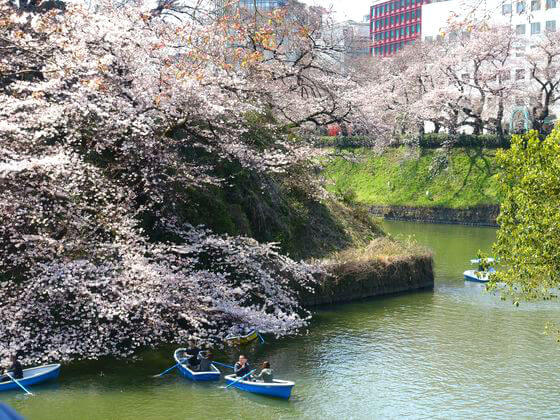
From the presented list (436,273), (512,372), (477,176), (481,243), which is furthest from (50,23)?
(477,176)

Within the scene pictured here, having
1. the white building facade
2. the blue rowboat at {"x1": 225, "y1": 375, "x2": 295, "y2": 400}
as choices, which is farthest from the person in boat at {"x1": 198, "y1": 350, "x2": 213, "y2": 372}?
the white building facade

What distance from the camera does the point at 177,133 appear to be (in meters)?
22.9

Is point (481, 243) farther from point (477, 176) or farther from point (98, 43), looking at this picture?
point (98, 43)

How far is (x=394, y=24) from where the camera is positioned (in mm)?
102375

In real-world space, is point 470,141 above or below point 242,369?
above

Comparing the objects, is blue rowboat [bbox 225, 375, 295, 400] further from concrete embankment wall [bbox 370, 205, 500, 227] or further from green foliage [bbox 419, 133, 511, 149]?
green foliage [bbox 419, 133, 511, 149]

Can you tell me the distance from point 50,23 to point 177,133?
5135 mm

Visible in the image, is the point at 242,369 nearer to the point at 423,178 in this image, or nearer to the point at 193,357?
the point at 193,357

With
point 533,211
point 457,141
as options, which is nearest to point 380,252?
point 533,211

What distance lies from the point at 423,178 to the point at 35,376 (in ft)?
148

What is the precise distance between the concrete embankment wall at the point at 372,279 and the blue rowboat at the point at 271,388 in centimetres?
793

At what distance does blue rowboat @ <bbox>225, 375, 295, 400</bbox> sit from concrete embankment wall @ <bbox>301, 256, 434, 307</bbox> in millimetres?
7931

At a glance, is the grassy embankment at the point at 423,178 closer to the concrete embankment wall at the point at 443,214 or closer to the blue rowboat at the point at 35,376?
the concrete embankment wall at the point at 443,214

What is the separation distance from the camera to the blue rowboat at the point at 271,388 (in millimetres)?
15180
